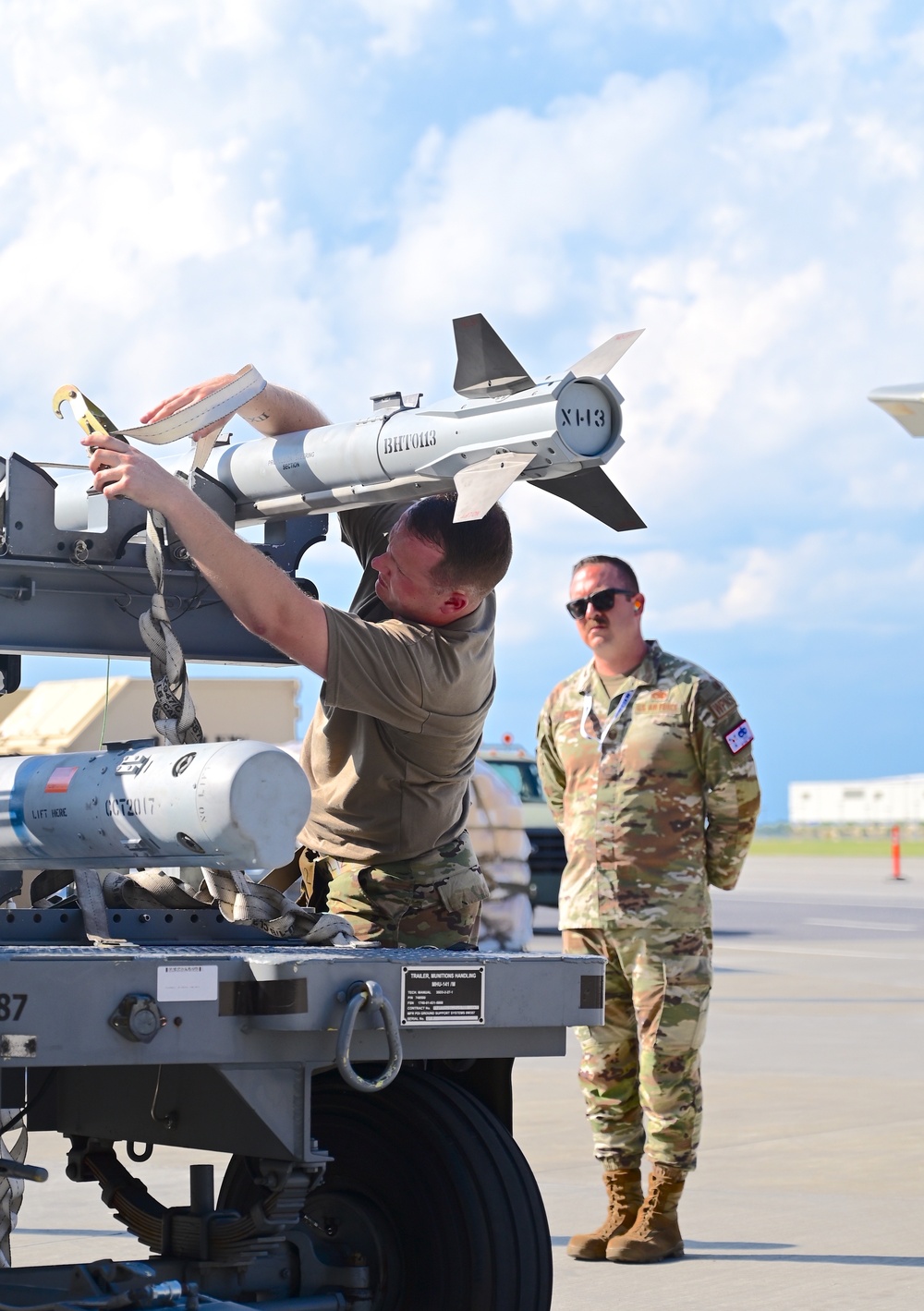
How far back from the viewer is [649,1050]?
6168 mm

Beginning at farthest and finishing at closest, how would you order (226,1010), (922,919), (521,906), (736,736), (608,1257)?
(922,919)
(521,906)
(736,736)
(608,1257)
(226,1010)

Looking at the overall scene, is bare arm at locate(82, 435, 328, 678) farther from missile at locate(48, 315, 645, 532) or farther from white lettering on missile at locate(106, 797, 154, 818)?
white lettering on missile at locate(106, 797, 154, 818)

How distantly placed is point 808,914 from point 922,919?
1760 mm

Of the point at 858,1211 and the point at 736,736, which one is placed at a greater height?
the point at 736,736

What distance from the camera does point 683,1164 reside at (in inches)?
239

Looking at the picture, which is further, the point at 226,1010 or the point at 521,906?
the point at 521,906

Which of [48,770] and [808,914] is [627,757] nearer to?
[48,770]

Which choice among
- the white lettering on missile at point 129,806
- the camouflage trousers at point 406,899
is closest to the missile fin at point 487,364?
the camouflage trousers at point 406,899

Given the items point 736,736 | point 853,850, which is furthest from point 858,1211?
point 853,850

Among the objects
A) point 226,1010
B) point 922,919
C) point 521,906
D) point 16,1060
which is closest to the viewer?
point 16,1060

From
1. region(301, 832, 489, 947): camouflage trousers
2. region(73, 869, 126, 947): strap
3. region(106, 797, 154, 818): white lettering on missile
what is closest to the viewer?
region(106, 797, 154, 818): white lettering on missile

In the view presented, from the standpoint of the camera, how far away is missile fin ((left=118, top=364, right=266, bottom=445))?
4.41 metres

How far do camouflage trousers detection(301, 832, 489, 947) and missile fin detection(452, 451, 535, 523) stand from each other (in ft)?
2.73

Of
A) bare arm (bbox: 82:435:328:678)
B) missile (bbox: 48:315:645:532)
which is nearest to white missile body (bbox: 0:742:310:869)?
bare arm (bbox: 82:435:328:678)
